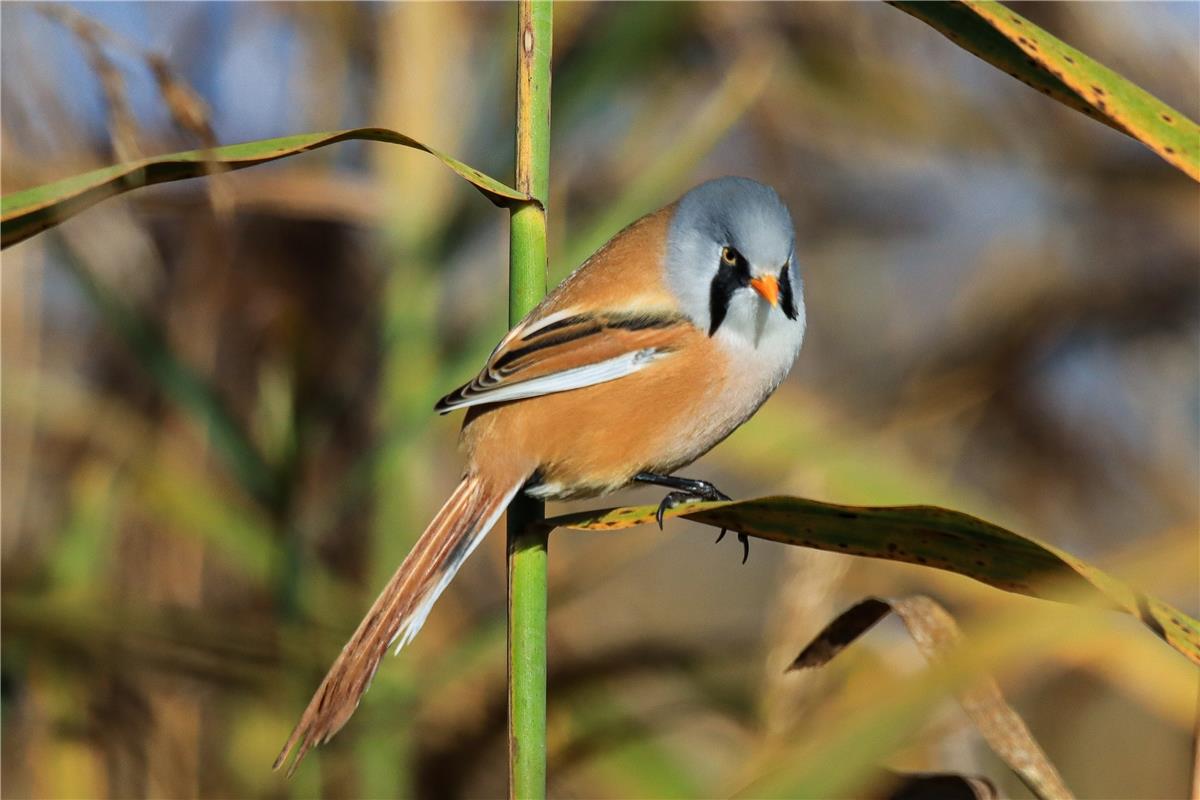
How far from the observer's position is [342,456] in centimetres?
305

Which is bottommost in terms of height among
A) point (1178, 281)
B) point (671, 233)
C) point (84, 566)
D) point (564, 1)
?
point (84, 566)

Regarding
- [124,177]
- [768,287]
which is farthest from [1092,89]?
[124,177]

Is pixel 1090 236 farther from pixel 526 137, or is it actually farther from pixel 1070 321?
pixel 526 137

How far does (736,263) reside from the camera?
6.94ft

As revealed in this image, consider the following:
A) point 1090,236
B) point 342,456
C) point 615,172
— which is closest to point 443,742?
point 342,456

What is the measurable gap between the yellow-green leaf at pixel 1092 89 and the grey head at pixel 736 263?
79cm

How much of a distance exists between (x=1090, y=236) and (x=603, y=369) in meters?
2.09

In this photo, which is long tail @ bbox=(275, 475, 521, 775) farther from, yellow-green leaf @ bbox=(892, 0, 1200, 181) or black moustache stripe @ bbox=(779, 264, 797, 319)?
yellow-green leaf @ bbox=(892, 0, 1200, 181)

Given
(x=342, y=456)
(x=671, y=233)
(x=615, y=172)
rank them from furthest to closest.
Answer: (x=615, y=172) → (x=342, y=456) → (x=671, y=233)

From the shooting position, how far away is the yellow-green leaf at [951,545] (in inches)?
40.9

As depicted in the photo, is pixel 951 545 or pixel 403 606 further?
pixel 403 606

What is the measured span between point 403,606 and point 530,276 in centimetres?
52

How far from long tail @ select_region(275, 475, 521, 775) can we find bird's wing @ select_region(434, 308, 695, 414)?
0.15 metres

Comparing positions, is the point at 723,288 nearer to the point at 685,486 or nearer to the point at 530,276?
the point at 685,486
